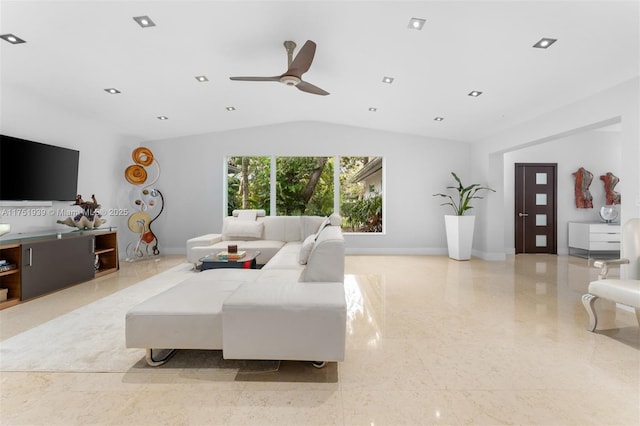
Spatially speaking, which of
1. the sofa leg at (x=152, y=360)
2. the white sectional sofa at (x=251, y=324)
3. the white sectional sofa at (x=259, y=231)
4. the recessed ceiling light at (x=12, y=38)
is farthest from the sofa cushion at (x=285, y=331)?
the recessed ceiling light at (x=12, y=38)

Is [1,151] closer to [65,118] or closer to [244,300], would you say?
[65,118]

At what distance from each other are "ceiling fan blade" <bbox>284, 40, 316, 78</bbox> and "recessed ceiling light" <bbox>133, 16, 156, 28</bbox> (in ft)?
4.56

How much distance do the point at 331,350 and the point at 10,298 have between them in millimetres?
3827

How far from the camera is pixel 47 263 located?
12.9 ft

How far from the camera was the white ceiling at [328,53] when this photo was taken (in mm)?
2896

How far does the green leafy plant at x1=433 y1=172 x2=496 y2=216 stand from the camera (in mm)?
6602

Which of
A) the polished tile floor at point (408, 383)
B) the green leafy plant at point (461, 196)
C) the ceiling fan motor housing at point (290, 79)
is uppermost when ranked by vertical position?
the ceiling fan motor housing at point (290, 79)

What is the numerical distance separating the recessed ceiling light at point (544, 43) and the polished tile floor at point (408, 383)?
266 cm

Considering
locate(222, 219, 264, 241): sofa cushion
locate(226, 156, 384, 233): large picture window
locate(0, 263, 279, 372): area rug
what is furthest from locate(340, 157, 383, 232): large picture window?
locate(0, 263, 279, 372): area rug

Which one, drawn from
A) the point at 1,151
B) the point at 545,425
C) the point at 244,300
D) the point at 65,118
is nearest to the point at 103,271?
the point at 1,151

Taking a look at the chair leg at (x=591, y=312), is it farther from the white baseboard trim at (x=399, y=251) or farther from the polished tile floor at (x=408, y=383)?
the white baseboard trim at (x=399, y=251)

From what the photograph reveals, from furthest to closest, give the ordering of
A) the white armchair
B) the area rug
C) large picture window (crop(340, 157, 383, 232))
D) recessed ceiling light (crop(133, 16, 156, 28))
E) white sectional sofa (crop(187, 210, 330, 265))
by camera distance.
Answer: large picture window (crop(340, 157, 383, 232)), white sectional sofa (crop(187, 210, 330, 265)), recessed ceiling light (crop(133, 16, 156, 28)), the white armchair, the area rug

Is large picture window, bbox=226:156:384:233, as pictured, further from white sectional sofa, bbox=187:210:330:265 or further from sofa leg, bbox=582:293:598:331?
sofa leg, bbox=582:293:598:331

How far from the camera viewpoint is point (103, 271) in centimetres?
500
